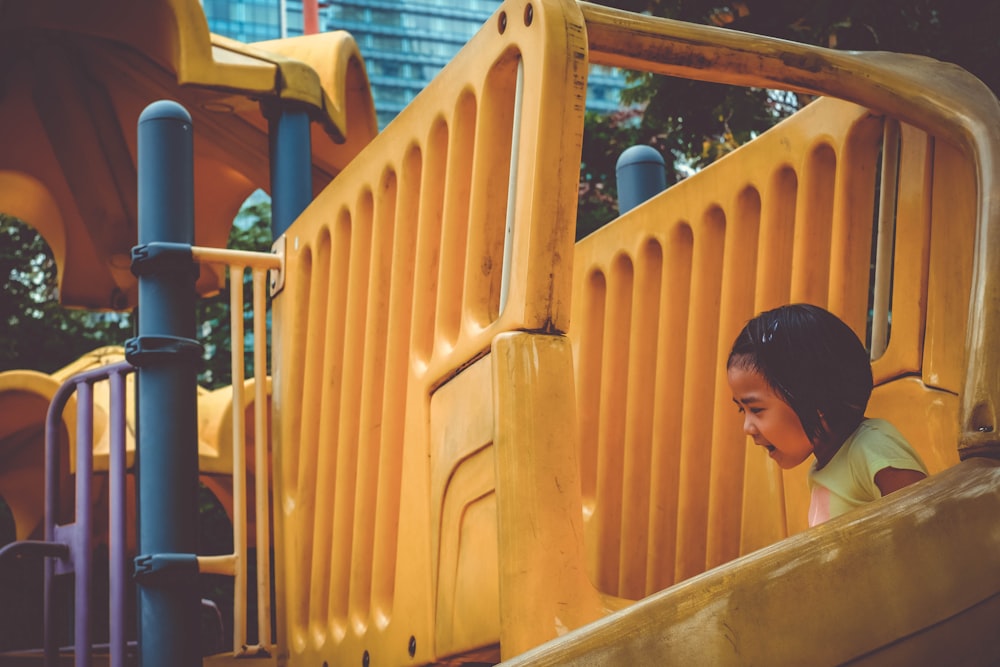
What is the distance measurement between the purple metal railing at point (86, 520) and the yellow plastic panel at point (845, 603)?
171 cm

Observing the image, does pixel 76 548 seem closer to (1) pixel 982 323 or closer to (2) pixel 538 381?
(2) pixel 538 381

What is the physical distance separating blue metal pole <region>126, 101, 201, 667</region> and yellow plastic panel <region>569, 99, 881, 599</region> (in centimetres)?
94

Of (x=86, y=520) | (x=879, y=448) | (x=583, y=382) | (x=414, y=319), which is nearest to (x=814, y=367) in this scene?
(x=879, y=448)

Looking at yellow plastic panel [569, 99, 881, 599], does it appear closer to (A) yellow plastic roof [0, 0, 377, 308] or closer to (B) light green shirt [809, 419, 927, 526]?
(B) light green shirt [809, 419, 927, 526]

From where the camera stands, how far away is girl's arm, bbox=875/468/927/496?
1717mm

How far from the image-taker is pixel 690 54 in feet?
5.84

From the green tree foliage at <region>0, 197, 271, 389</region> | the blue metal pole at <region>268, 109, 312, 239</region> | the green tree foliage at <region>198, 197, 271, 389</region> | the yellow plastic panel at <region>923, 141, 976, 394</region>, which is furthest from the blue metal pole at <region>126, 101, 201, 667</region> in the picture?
the green tree foliage at <region>0, 197, 271, 389</region>

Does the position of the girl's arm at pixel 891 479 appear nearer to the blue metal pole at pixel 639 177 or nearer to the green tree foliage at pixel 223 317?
the blue metal pole at pixel 639 177

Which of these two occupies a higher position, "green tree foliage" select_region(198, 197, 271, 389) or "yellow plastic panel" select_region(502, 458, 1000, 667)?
"green tree foliage" select_region(198, 197, 271, 389)

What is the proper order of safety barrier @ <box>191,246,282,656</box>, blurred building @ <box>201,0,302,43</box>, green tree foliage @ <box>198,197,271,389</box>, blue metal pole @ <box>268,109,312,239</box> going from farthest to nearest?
blurred building @ <box>201,0,302,43</box>, green tree foliage @ <box>198,197,271,389</box>, blue metal pole @ <box>268,109,312,239</box>, safety barrier @ <box>191,246,282,656</box>

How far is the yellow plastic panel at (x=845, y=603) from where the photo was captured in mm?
1242

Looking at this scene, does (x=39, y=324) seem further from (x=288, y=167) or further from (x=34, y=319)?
(x=288, y=167)

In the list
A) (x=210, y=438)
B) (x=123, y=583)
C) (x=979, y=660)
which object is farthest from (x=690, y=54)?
(x=210, y=438)

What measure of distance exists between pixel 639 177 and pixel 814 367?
79.4 inches
